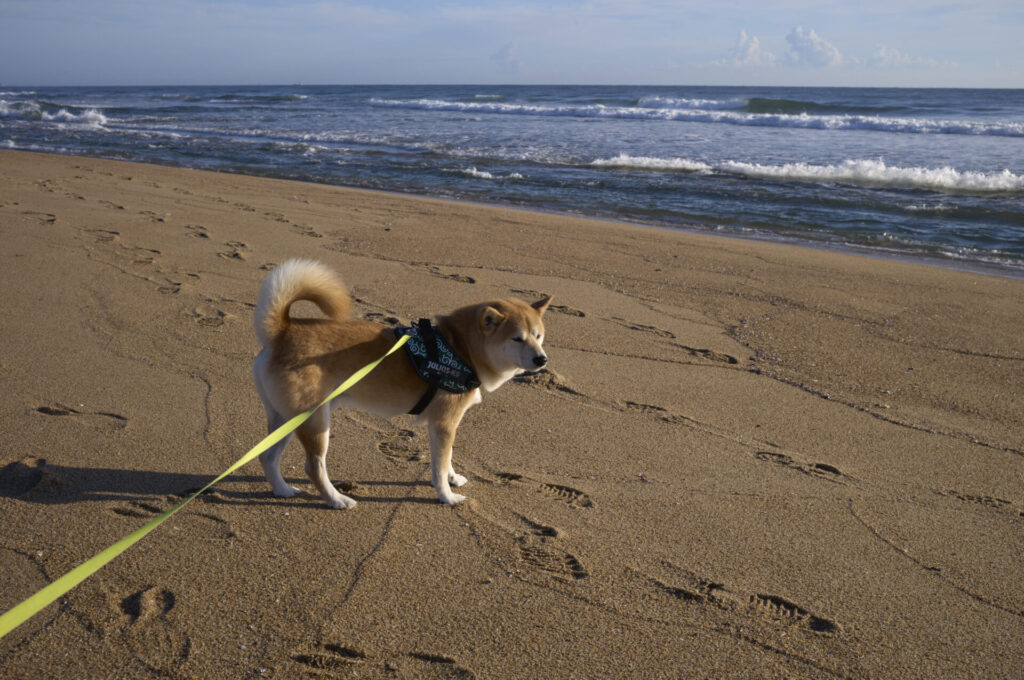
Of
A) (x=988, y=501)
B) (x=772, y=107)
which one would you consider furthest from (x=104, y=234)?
(x=772, y=107)

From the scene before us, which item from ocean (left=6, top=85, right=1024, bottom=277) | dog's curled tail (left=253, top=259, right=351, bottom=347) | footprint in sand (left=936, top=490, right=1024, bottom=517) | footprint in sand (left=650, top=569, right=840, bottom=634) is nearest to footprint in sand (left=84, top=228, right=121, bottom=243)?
dog's curled tail (left=253, top=259, right=351, bottom=347)

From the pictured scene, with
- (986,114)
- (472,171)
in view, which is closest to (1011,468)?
(472,171)

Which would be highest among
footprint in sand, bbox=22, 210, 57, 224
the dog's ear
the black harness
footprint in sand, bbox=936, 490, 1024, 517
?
footprint in sand, bbox=22, 210, 57, 224

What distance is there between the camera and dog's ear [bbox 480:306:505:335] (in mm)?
3445

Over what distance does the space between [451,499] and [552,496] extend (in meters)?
0.55

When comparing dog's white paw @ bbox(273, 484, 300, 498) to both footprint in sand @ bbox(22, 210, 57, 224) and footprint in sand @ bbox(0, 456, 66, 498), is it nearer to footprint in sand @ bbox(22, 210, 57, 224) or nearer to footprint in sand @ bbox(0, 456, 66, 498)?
footprint in sand @ bbox(0, 456, 66, 498)

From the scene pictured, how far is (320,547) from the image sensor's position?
3189mm

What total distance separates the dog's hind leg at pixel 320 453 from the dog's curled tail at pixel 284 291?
447 mm

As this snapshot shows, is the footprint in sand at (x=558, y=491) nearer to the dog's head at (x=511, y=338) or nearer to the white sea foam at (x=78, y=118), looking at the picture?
the dog's head at (x=511, y=338)

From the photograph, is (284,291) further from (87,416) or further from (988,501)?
(988,501)

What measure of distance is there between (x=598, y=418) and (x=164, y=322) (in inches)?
144

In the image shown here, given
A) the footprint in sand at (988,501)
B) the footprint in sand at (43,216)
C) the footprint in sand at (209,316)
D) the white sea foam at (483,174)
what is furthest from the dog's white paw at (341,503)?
the white sea foam at (483,174)

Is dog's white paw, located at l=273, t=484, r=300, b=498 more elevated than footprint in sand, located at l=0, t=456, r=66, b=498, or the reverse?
footprint in sand, located at l=0, t=456, r=66, b=498

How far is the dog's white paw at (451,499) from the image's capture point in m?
3.58
